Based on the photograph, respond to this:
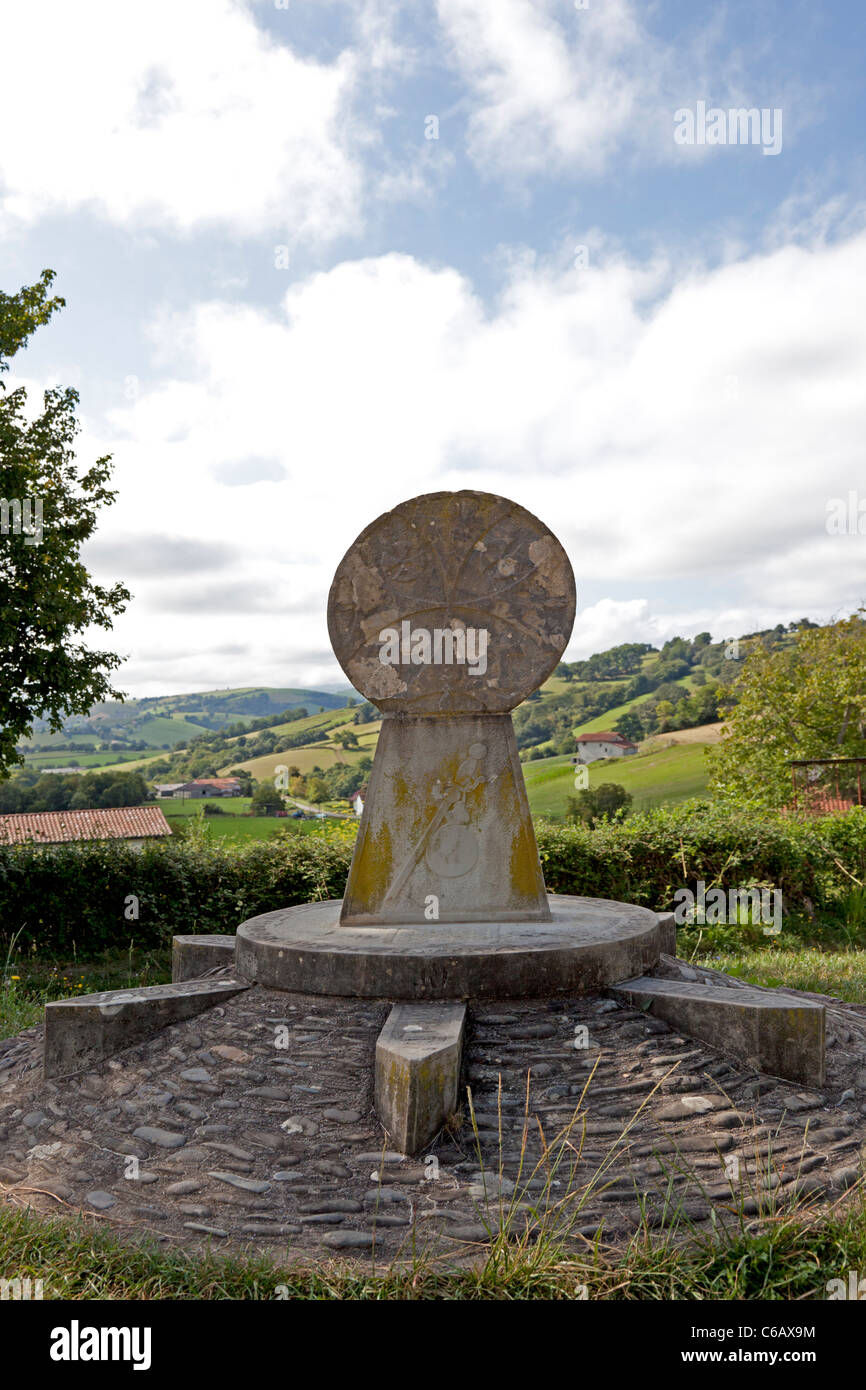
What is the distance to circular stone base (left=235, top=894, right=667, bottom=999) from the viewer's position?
5.57m

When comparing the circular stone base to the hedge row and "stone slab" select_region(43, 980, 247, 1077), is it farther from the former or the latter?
the hedge row

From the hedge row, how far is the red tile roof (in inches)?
67.2

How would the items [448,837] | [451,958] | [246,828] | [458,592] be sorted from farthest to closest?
[246,828]
[458,592]
[448,837]
[451,958]

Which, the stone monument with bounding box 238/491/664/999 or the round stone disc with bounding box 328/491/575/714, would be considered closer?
the stone monument with bounding box 238/491/664/999

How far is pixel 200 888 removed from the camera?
11.8 m

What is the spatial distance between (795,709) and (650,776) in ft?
33.1

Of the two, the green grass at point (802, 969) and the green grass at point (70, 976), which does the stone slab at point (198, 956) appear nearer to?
the green grass at point (70, 976)

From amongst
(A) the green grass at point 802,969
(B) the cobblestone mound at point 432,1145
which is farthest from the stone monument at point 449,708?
(A) the green grass at point 802,969

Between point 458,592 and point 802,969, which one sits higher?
point 458,592

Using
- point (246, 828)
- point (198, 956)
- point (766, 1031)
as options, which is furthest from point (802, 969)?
point (246, 828)

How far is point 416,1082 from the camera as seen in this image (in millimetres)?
4543

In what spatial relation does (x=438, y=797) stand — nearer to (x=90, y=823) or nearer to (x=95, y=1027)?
(x=95, y=1027)

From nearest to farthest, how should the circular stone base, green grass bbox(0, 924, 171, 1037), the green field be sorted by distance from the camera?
the circular stone base, green grass bbox(0, 924, 171, 1037), the green field

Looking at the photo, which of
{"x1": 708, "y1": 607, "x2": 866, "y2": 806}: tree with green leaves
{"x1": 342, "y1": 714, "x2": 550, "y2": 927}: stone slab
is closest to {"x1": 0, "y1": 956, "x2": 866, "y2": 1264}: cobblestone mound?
{"x1": 342, "y1": 714, "x2": 550, "y2": 927}: stone slab
